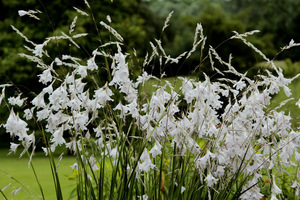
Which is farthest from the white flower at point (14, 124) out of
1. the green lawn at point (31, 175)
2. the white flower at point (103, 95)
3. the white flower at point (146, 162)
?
the green lawn at point (31, 175)

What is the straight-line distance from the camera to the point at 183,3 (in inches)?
553

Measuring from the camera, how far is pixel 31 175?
715cm

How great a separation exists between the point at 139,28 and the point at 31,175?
11.1 feet

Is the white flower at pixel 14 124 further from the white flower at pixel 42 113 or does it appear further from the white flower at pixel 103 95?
the white flower at pixel 103 95

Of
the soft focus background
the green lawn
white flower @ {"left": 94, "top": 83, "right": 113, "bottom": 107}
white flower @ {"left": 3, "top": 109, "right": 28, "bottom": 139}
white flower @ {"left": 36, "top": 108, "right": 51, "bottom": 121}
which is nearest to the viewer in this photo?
white flower @ {"left": 3, "top": 109, "right": 28, "bottom": 139}

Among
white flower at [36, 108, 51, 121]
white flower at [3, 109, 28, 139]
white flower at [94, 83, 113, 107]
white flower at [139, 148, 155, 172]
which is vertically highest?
white flower at [94, 83, 113, 107]

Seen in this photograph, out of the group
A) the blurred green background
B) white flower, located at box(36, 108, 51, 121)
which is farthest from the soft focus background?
white flower, located at box(36, 108, 51, 121)

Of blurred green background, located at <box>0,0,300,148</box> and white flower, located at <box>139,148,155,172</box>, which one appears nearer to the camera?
white flower, located at <box>139,148,155,172</box>

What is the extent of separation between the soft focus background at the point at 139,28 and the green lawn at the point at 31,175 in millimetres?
33

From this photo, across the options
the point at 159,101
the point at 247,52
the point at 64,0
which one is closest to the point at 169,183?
the point at 159,101

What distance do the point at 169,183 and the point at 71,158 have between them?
6031mm

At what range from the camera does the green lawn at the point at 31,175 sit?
6141 millimetres

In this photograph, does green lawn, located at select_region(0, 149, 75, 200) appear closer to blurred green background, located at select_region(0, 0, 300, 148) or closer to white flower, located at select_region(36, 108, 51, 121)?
blurred green background, located at select_region(0, 0, 300, 148)

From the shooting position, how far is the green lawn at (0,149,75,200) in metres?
6.14
